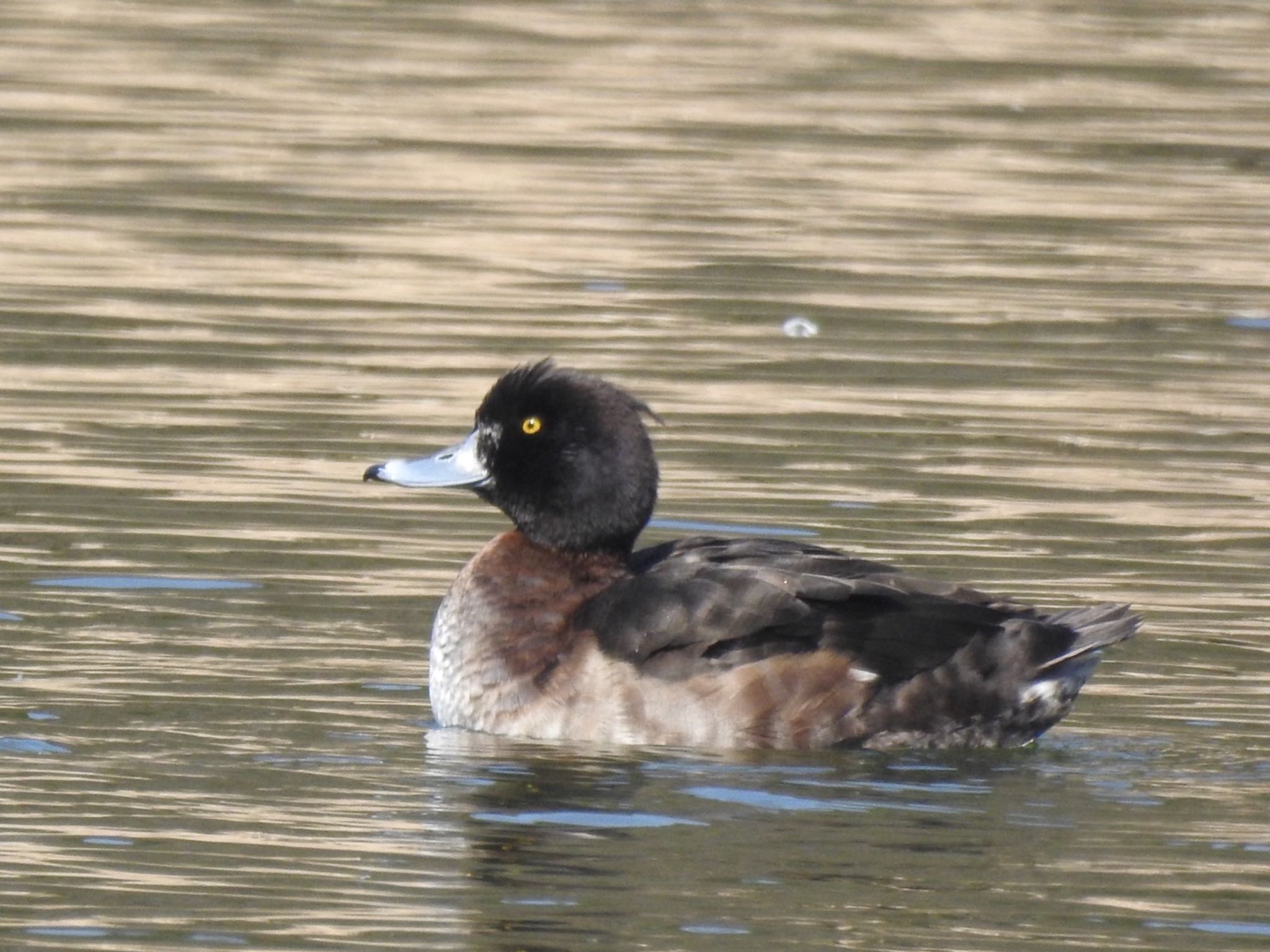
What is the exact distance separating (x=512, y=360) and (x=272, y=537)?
3.03 meters

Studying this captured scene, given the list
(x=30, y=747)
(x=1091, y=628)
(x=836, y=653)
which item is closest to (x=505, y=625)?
(x=836, y=653)

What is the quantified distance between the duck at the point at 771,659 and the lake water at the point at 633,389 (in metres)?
0.15

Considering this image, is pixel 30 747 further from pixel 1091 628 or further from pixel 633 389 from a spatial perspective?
Answer: pixel 633 389

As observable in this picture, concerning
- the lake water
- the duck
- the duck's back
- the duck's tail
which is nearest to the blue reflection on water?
the lake water

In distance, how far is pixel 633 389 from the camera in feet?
42.0

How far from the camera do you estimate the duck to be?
28.1 feet

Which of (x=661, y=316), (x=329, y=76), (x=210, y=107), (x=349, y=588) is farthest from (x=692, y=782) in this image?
(x=329, y=76)

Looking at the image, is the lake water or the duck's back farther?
the duck's back

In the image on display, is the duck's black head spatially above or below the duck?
above

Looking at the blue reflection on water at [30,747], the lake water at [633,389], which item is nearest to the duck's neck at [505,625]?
the lake water at [633,389]

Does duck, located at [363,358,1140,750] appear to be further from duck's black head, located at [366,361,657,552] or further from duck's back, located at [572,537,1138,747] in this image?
duck's black head, located at [366,361,657,552]

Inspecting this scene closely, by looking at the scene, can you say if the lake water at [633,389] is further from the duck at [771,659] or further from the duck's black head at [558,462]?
the duck's black head at [558,462]

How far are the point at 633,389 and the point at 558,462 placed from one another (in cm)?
359

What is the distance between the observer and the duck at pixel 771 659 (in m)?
8.56
